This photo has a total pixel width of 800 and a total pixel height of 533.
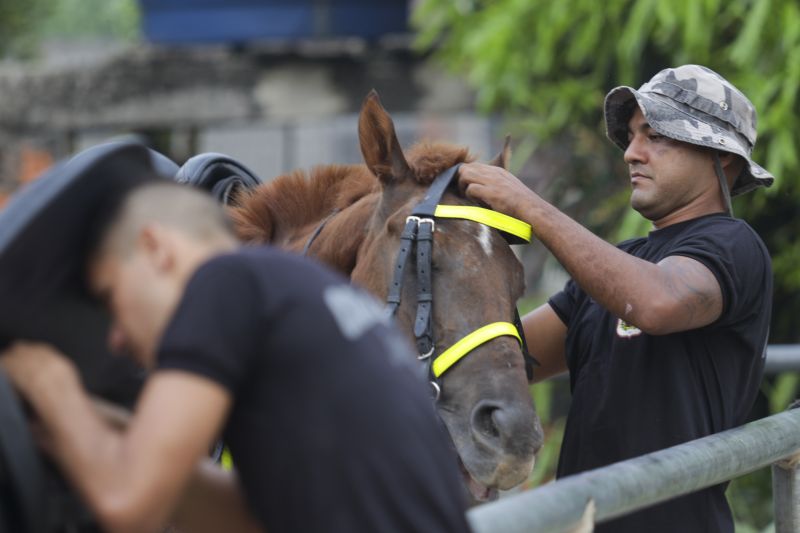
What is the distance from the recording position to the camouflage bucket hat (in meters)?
3.43

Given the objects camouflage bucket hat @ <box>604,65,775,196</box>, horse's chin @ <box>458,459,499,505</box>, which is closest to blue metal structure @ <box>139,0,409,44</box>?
camouflage bucket hat @ <box>604,65,775,196</box>

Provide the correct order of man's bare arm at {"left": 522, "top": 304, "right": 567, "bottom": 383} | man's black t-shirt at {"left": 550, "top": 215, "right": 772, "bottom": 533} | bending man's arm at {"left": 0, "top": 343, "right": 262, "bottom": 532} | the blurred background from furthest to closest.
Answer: the blurred background, man's bare arm at {"left": 522, "top": 304, "right": 567, "bottom": 383}, man's black t-shirt at {"left": 550, "top": 215, "right": 772, "bottom": 533}, bending man's arm at {"left": 0, "top": 343, "right": 262, "bottom": 532}

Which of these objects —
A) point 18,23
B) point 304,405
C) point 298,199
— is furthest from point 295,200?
point 18,23

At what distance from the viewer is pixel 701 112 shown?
3486mm

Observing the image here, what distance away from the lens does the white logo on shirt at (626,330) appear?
3.36 meters

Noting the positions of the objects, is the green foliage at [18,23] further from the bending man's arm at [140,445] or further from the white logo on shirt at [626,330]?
the bending man's arm at [140,445]

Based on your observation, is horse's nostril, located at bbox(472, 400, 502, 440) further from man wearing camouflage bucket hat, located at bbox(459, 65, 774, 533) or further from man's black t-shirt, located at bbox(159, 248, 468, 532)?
man's black t-shirt, located at bbox(159, 248, 468, 532)

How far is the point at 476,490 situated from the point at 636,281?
0.75 m

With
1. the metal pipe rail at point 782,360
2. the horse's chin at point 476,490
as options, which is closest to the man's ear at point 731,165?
the metal pipe rail at point 782,360

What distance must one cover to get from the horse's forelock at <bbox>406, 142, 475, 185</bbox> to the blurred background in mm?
3196

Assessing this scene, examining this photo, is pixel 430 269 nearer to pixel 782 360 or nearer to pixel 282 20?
pixel 782 360

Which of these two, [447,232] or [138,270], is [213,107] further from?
[138,270]

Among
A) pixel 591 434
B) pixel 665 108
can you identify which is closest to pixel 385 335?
pixel 591 434

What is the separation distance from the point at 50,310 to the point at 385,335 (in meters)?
0.51
